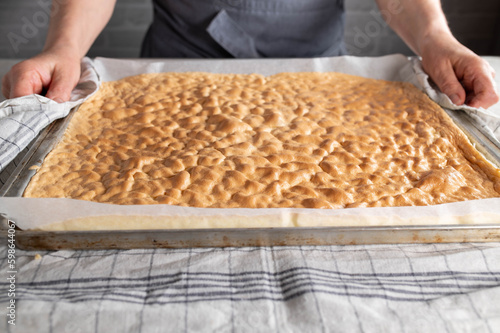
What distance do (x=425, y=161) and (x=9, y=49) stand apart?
3.14 meters

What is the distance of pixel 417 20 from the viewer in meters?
1.60

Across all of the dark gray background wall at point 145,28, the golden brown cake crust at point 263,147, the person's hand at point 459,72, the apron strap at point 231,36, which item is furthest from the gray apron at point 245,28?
the dark gray background wall at point 145,28

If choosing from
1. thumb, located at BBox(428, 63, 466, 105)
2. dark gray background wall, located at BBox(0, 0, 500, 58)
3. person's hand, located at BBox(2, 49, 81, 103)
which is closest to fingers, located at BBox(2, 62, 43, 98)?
person's hand, located at BBox(2, 49, 81, 103)

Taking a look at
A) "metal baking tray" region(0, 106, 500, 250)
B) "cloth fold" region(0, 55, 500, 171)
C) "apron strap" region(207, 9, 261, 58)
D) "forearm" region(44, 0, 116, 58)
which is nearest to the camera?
"metal baking tray" region(0, 106, 500, 250)

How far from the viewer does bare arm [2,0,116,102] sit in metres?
1.26

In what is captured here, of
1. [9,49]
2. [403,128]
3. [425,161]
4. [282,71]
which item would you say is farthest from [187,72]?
[9,49]

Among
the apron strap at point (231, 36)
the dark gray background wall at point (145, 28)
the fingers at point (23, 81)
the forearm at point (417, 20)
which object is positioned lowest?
the dark gray background wall at point (145, 28)

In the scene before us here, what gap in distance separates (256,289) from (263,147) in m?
0.43

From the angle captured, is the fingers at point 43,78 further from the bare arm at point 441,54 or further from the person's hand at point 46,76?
the bare arm at point 441,54

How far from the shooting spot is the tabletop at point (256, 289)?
69 cm

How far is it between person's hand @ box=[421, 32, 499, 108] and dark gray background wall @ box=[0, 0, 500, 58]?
1.99 metres

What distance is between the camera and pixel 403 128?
3.99ft

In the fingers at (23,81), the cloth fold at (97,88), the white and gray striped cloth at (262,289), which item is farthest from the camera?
the fingers at (23,81)

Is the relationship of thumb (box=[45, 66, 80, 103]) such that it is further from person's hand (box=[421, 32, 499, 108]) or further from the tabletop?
person's hand (box=[421, 32, 499, 108])
